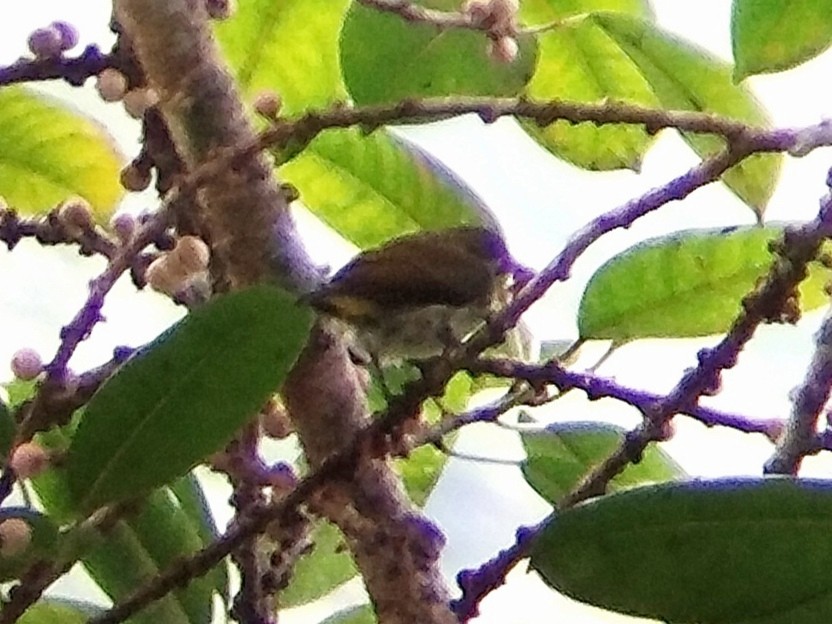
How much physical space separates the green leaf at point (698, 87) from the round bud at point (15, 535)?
36 centimetres

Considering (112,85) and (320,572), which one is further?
(320,572)

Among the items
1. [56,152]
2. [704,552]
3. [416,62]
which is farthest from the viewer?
[56,152]

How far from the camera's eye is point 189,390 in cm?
45

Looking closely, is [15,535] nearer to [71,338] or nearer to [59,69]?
[71,338]

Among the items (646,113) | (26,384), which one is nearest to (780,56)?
(646,113)

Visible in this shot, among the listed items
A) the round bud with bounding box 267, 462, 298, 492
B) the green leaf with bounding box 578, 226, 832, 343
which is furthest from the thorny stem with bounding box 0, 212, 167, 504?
the green leaf with bounding box 578, 226, 832, 343

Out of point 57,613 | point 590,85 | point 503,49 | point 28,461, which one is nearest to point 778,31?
point 503,49

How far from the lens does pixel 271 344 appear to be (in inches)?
17.6

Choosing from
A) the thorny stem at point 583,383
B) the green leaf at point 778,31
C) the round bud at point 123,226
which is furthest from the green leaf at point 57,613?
the green leaf at point 778,31

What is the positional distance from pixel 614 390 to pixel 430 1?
27 cm

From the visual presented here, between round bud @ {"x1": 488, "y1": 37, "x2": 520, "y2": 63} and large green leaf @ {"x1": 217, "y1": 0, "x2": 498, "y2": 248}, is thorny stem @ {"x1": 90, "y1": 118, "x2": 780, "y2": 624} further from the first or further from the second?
large green leaf @ {"x1": 217, "y1": 0, "x2": 498, "y2": 248}

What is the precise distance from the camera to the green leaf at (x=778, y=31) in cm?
56

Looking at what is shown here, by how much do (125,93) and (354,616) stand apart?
0.32 metres

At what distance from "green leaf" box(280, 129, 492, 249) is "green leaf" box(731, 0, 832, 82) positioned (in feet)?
0.57
